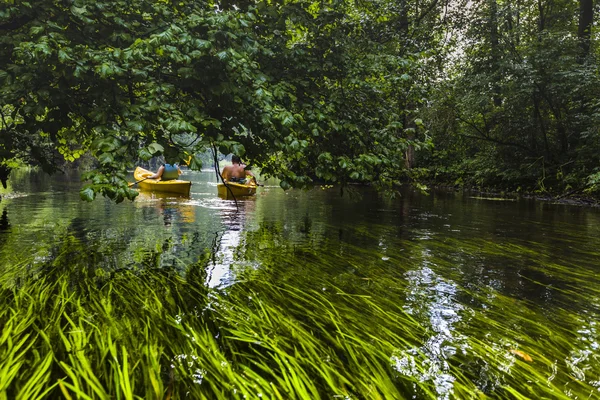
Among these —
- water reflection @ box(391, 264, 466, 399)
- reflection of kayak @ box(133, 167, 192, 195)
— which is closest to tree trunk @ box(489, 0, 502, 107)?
reflection of kayak @ box(133, 167, 192, 195)

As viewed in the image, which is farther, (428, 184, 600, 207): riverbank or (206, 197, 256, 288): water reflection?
(428, 184, 600, 207): riverbank

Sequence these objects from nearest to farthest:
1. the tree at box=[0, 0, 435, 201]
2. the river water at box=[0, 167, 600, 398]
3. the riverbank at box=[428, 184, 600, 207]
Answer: the river water at box=[0, 167, 600, 398] → the tree at box=[0, 0, 435, 201] → the riverbank at box=[428, 184, 600, 207]

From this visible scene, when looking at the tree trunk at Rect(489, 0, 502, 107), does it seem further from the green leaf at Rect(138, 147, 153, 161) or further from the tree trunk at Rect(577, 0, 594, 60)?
the green leaf at Rect(138, 147, 153, 161)

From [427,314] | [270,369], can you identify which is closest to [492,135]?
[427,314]

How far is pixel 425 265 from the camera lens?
16.9 ft

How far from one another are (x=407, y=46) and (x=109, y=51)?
6.26 m

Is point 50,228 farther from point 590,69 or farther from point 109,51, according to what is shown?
point 590,69

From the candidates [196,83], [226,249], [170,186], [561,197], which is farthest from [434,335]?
[561,197]

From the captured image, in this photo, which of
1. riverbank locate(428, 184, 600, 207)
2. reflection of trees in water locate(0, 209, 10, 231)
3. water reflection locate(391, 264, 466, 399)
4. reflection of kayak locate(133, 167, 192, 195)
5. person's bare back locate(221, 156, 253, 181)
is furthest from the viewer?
person's bare back locate(221, 156, 253, 181)

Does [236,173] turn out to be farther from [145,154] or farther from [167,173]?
[145,154]

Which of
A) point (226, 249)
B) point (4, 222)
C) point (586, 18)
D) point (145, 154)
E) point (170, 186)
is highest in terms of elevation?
point (586, 18)

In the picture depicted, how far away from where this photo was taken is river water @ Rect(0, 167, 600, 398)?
8.27 feet

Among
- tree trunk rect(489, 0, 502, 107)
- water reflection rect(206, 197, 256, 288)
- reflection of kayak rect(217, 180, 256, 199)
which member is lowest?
water reflection rect(206, 197, 256, 288)

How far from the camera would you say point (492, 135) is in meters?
20.4
